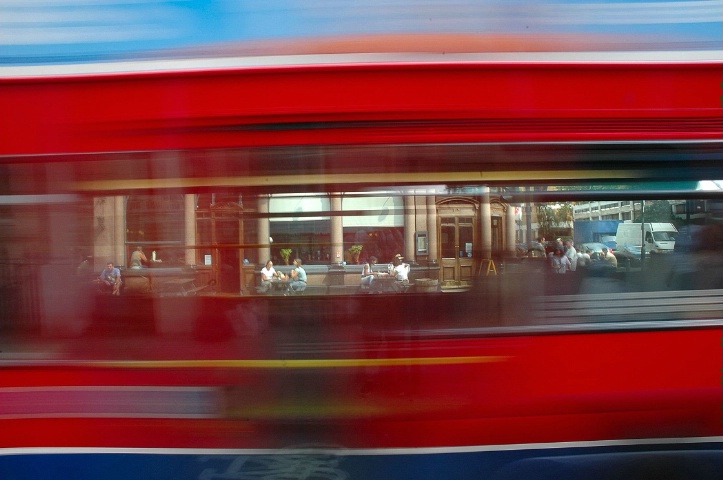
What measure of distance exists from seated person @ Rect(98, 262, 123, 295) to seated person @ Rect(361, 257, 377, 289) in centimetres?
117

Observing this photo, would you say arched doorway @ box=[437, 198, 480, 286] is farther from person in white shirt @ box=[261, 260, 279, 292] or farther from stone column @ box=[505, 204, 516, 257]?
person in white shirt @ box=[261, 260, 279, 292]

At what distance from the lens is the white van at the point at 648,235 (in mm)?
2855

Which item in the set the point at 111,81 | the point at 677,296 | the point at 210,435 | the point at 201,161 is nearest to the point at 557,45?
the point at 677,296

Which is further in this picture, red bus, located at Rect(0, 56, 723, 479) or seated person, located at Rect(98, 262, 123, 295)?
seated person, located at Rect(98, 262, 123, 295)

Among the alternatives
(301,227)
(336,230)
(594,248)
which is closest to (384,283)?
(336,230)

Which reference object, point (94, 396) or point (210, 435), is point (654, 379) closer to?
point (210, 435)

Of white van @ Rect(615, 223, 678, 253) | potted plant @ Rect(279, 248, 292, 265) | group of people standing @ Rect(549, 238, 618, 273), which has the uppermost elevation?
white van @ Rect(615, 223, 678, 253)

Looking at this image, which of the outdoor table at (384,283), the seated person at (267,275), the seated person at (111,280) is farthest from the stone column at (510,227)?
the seated person at (111,280)

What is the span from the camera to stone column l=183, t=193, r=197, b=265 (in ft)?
9.30

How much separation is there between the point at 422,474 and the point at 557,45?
2165 mm

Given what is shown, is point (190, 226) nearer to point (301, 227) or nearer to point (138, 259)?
point (138, 259)

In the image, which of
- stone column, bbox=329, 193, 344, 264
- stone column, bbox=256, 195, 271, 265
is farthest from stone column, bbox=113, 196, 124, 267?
stone column, bbox=329, 193, 344, 264

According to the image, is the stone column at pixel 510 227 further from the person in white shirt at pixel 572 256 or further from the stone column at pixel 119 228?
the stone column at pixel 119 228

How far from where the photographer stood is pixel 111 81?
112 inches
